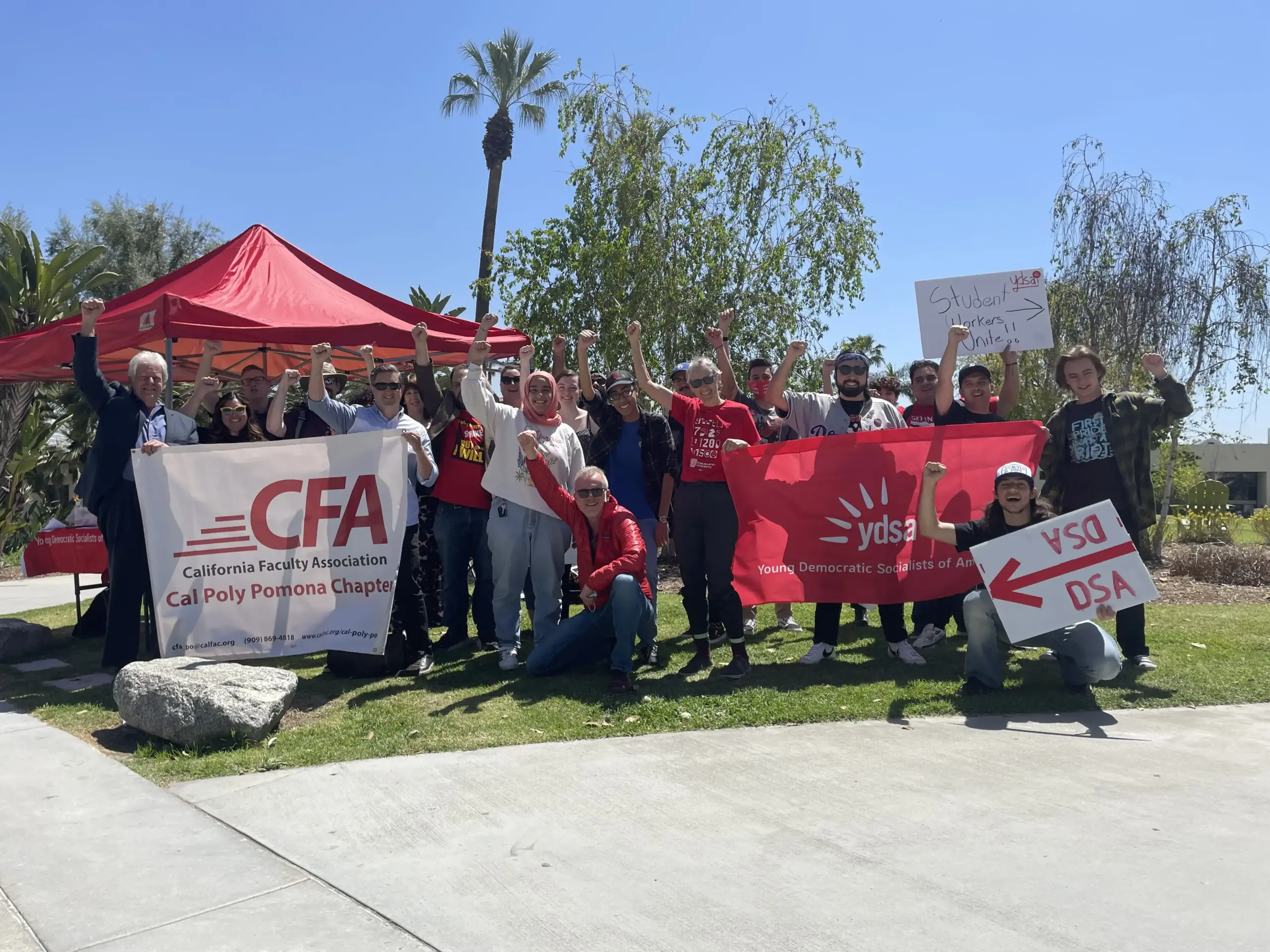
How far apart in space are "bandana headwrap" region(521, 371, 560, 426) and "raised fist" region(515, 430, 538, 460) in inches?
12.8

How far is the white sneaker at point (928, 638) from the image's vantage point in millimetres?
7020

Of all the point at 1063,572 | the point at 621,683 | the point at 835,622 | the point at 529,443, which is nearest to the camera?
the point at 1063,572

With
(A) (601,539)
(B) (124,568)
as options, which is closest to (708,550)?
(A) (601,539)

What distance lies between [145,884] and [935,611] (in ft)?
17.3

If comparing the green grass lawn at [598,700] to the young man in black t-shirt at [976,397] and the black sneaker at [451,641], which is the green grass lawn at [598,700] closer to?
the black sneaker at [451,641]

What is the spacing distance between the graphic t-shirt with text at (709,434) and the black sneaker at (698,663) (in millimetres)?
1088

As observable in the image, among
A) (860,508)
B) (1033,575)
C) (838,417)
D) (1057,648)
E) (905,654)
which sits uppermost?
(838,417)

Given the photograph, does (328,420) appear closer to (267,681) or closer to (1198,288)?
(267,681)

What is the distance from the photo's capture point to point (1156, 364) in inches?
243

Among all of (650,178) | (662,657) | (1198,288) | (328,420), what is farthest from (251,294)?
(1198,288)

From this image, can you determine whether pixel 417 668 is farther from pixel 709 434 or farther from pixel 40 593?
pixel 40 593

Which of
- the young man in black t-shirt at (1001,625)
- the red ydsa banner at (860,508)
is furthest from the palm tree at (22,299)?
the young man in black t-shirt at (1001,625)

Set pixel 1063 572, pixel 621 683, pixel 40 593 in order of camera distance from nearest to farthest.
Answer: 1. pixel 1063 572
2. pixel 621 683
3. pixel 40 593

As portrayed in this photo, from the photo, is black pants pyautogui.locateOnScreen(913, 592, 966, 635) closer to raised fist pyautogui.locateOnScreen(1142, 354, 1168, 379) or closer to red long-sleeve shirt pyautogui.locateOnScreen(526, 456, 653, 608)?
raised fist pyautogui.locateOnScreen(1142, 354, 1168, 379)
